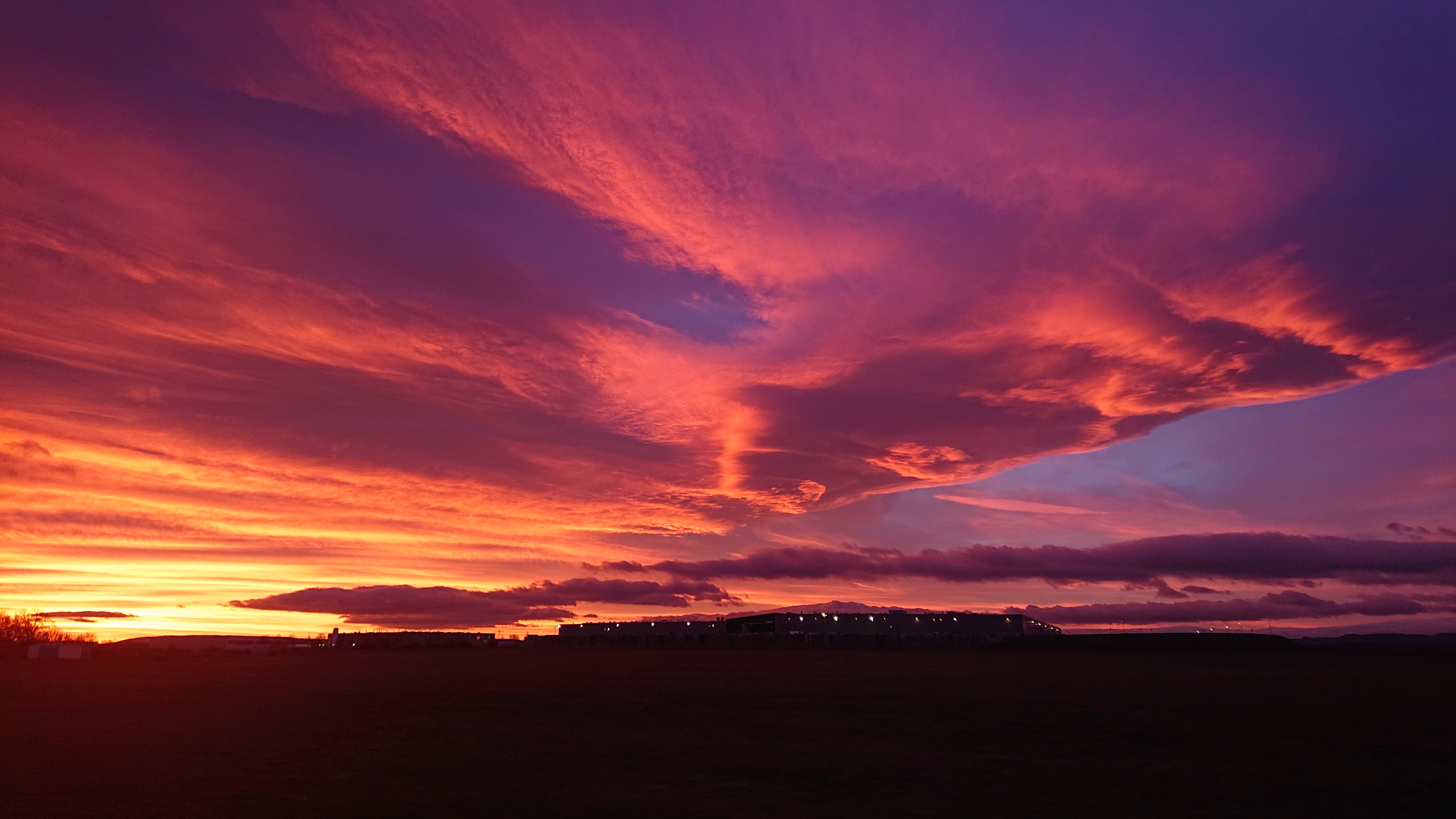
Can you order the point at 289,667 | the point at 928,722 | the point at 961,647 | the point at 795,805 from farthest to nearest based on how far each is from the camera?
the point at 961,647
the point at 289,667
the point at 928,722
the point at 795,805

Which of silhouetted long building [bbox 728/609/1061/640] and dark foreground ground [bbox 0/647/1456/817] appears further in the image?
silhouetted long building [bbox 728/609/1061/640]

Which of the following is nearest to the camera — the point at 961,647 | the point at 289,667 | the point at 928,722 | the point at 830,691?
the point at 928,722

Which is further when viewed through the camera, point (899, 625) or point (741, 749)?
point (899, 625)

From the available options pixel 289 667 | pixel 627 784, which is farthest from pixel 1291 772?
pixel 289 667

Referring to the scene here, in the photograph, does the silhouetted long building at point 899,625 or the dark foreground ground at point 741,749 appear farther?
the silhouetted long building at point 899,625

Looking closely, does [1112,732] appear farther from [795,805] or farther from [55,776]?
[55,776]

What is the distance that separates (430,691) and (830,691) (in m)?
19.1

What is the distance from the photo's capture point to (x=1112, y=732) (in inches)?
961

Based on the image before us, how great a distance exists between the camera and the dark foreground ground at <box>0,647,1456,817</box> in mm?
15188

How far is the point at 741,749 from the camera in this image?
21.7m

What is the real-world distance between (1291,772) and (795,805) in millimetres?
10823

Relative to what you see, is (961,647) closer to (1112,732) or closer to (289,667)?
(289,667)

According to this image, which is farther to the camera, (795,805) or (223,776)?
(223,776)

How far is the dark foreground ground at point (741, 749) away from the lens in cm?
1519
